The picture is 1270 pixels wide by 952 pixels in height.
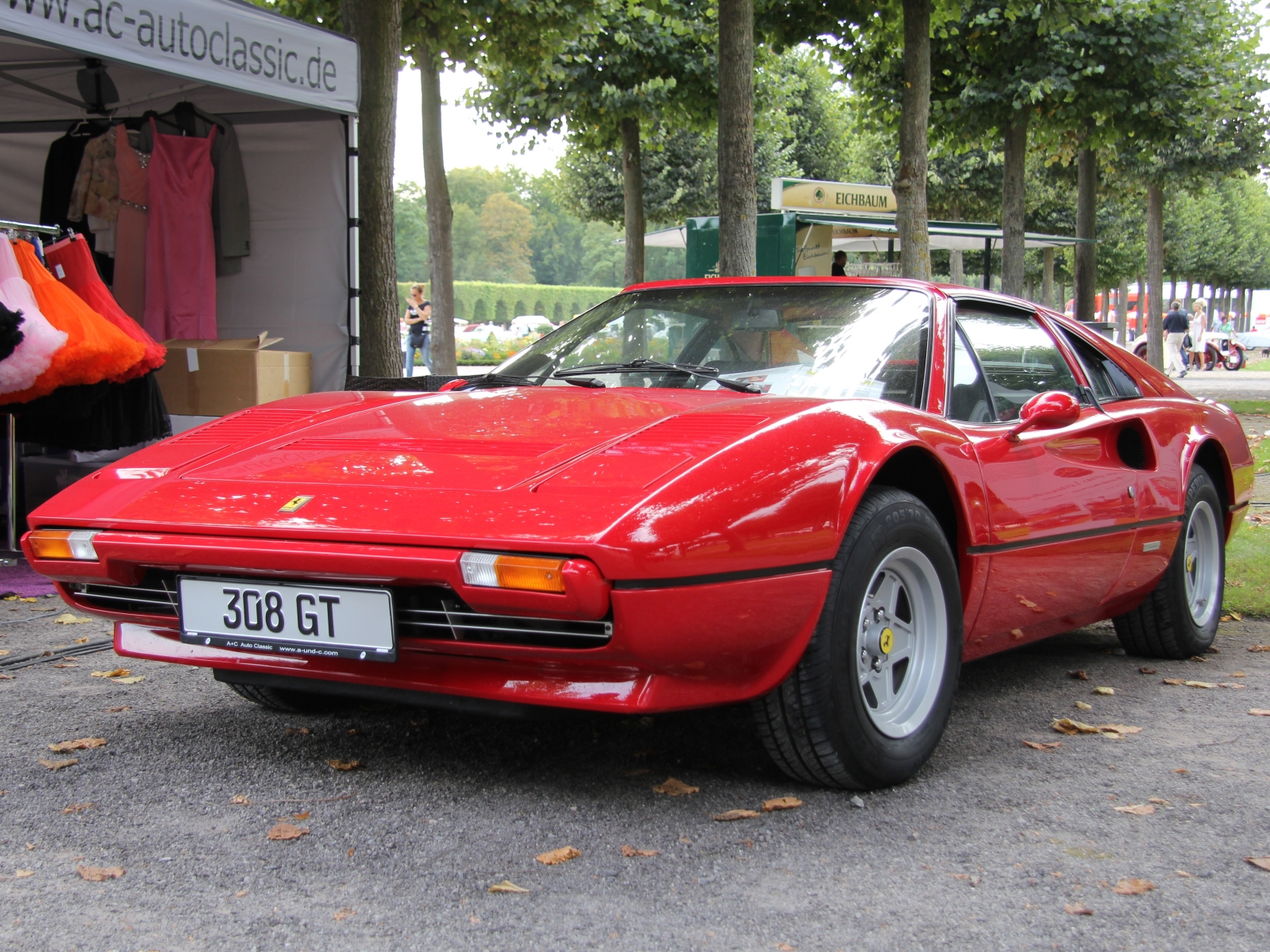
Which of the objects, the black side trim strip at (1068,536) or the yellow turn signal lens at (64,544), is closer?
the yellow turn signal lens at (64,544)

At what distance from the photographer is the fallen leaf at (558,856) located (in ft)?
7.22

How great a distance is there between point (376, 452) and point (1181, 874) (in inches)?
70.0

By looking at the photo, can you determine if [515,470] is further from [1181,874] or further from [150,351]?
[150,351]

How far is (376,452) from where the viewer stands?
263cm

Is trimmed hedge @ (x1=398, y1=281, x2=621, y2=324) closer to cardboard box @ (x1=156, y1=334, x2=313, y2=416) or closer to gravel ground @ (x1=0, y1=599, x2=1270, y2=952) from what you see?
cardboard box @ (x1=156, y1=334, x2=313, y2=416)

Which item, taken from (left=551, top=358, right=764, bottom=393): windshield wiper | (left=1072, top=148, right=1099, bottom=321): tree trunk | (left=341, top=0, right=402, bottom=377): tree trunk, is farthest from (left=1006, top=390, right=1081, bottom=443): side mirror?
(left=1072, top=148, right=1099, bottom=321): tree trunk

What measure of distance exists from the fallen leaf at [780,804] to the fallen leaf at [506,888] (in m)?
0.60

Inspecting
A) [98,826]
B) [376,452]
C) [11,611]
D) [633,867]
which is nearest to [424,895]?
[633,867]

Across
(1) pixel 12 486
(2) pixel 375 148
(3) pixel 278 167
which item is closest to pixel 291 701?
(1) pixel 12 486

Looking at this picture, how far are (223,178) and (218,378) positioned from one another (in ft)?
4.61

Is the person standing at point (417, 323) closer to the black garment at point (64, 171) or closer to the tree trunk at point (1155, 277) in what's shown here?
the black garment at point (64, 171)

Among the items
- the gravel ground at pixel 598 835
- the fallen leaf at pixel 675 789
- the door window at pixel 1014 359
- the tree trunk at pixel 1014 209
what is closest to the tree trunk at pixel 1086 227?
the tree trunk at pixel 1014 209

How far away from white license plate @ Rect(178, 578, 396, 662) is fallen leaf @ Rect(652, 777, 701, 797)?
2.22ft

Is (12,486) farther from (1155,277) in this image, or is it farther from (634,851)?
(1155,277)
